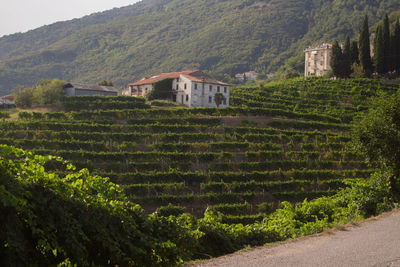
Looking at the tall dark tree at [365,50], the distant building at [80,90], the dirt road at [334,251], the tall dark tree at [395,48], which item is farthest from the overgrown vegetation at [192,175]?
the distant building at [80,90]

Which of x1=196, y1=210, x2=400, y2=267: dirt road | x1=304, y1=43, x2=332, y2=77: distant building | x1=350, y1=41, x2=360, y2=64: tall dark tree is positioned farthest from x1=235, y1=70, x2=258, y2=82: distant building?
x1=196, y1=210, x2=400, y2=267: dirt road

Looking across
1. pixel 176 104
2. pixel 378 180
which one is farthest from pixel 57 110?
pixel 378 180

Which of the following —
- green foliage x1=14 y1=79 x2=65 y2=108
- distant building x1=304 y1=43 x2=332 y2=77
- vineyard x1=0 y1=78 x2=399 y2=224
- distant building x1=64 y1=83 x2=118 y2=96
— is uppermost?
distant building x1=304 y1=43 x2=332 y2=77

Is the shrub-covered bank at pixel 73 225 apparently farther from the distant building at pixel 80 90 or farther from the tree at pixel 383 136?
the distant building at pixel 80 90

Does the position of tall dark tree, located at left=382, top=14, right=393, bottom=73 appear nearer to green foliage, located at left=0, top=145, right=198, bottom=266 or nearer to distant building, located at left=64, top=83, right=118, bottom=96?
distant building, located at left=64, top=83, right=118, bottom=96

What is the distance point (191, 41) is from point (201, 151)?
366 feet

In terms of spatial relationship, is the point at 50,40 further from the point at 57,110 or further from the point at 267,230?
the point at 267,230

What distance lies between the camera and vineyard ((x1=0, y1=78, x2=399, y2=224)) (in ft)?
94.7

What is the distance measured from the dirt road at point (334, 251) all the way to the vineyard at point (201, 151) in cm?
1531

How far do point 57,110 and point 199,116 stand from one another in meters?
16.5

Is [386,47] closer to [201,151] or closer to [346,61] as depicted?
[346,61]

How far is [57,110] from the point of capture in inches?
1726

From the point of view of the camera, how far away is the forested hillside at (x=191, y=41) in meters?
122

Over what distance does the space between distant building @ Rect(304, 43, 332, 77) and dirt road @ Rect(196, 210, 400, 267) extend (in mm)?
68907
